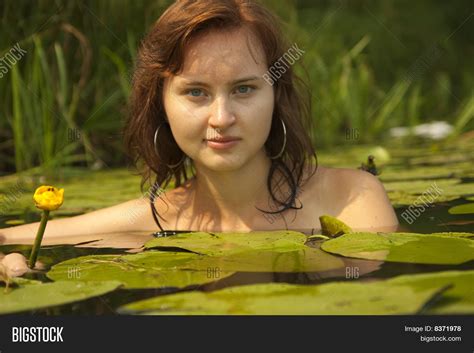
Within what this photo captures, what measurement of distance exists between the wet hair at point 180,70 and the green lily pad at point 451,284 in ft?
3.09

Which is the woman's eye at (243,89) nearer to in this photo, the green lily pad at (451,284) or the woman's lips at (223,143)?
the woman's lips at (223,143)

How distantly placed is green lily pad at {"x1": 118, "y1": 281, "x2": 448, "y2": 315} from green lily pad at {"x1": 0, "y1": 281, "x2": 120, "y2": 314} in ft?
0.51

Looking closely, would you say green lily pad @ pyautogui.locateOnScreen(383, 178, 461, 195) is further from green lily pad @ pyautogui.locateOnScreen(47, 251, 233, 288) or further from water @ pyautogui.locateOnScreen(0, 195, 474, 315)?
green lily pad @ pyautogui.locateOnScreen(47, 251, 233, 288)

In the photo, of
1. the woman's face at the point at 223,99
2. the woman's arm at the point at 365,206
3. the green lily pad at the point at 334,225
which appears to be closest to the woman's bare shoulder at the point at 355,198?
the woman's arm at the point at 365,206

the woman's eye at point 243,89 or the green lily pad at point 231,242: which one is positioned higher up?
the woman's eye at point 243,89

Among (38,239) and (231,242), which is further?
(231,242)

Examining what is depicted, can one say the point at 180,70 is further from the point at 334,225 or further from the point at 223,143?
the point at 334,225

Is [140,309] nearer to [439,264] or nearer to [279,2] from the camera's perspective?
[439,264]

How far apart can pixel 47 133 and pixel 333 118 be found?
2.36 meters

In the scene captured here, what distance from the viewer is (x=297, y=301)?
5.57 feet

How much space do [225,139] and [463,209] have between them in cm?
103

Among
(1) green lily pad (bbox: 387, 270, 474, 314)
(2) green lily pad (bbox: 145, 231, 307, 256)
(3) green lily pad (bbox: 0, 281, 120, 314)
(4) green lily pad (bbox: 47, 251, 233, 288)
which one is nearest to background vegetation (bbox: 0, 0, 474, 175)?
(2) green lily pad (bbox: 145, 231, 307, 256)

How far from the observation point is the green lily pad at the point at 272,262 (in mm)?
2008

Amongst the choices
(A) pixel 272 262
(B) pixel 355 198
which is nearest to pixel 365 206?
(B) pixel 355 198
